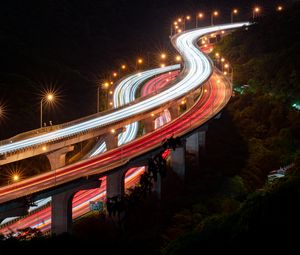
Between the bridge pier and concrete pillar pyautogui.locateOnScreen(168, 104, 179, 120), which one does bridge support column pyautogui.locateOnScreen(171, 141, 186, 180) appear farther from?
concrete pillar pyautogui.locateOnScreen(168, 104, 179, 120)

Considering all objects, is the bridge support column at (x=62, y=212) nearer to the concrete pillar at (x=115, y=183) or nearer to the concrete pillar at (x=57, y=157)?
the concrete pillar at (x=115, y=183)

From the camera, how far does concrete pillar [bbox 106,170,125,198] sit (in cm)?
5819

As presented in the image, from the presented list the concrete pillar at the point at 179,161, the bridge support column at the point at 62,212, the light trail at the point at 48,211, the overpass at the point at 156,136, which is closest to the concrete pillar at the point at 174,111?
the overpass at the point at 156,136

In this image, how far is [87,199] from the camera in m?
61.5

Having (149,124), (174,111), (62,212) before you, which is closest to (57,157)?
(62,212)

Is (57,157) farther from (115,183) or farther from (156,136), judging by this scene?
(156,136)

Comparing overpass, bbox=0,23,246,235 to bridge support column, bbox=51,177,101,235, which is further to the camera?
bridge support column, bbox=51,177,101,235

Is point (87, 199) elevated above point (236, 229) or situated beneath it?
situated beneath

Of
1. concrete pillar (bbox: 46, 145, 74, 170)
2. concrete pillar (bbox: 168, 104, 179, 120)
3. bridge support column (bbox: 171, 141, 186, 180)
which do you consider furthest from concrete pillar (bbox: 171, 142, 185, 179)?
concrete pillar (bbox: 168, 104, 179, 120)

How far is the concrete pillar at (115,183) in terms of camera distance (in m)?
58.2

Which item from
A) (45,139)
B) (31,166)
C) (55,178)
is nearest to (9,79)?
(31,166)

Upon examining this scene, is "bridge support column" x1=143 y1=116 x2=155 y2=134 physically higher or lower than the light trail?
higher

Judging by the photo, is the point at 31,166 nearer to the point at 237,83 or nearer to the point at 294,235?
the point at 237,83

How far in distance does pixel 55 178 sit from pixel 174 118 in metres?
34.8
